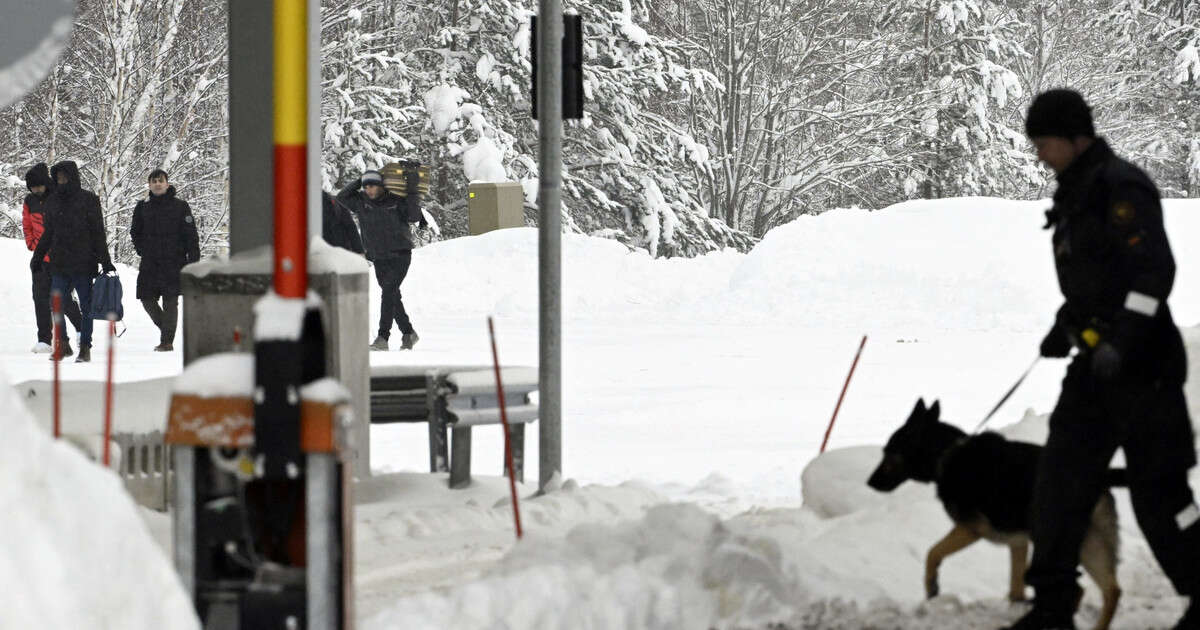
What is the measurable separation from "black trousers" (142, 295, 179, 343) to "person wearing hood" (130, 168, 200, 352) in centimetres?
13

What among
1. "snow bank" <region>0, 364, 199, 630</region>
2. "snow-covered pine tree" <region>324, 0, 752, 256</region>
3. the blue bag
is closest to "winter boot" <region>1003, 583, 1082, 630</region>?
"snow bank" <region>0, 364, 199, 630</region>

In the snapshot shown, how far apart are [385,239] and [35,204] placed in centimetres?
353

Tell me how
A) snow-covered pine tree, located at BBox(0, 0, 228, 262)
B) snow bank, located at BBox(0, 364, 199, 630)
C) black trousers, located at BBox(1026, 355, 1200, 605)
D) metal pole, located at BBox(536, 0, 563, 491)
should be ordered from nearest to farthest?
snow bank, located at BBox(0, 364, 199, 630) < black trousers, located at BBox(1026, 355, 1200, 605) < metal pole, located at BBox(536, 0, 563, 491) < snow-covered pine tree, located at BBox(0, 0, 228, 262)

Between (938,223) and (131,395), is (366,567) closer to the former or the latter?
(131,395)

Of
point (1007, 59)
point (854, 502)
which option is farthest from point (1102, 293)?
point (1007, 59)

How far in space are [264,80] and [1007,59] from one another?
36.5 meters

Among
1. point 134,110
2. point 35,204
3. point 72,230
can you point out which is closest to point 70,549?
point 72,230

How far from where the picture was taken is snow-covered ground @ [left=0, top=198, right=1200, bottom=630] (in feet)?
17.4

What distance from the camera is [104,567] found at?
308cm

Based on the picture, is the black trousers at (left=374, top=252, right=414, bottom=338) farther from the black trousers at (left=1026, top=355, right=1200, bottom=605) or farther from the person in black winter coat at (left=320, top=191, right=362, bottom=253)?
the black trousers at (left=1026, top=355, right=1200, bottom=605)

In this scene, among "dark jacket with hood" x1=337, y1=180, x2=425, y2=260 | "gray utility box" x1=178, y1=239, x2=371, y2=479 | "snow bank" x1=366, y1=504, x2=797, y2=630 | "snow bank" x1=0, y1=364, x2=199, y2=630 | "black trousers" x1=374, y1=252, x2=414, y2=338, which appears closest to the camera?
"snow bank" x1=0, y1=364, x2=199, y2=630

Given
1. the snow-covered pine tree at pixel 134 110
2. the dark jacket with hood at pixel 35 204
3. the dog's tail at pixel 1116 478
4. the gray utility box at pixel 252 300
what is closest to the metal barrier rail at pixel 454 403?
the gray utility box at pixel 252 300

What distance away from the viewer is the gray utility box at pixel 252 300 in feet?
24.2

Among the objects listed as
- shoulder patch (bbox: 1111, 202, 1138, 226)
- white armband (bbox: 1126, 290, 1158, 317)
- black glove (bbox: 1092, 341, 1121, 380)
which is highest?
shoulder patch (bbox: 1111, 202, 1138, 226)
